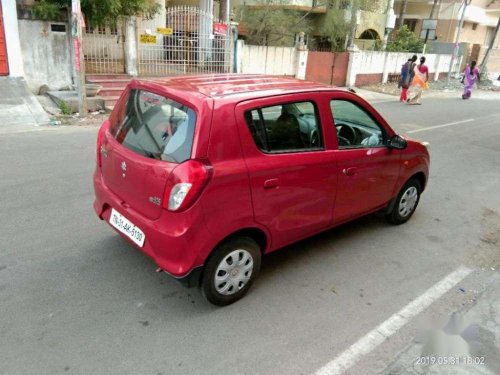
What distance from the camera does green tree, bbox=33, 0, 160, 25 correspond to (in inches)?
435

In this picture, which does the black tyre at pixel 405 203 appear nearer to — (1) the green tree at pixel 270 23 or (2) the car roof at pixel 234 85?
(2) the car roof at pixel 234 85

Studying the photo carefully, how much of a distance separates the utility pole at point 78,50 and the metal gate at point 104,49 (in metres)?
3.20

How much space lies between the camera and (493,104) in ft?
59.0

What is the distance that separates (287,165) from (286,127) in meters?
0.34

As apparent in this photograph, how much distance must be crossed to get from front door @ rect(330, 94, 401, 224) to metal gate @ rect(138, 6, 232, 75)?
35.9 feet

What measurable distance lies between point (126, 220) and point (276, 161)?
4.04 feet

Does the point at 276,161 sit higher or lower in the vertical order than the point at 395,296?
higher

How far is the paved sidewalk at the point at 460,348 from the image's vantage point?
9.14 ft

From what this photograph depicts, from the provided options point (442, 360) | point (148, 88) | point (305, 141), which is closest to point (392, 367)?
point (442, 360)

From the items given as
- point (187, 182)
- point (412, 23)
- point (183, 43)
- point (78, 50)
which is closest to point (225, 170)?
point (187, 182)

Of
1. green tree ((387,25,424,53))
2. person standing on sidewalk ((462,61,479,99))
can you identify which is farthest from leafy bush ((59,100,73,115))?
green tree ((387,25,424,53))

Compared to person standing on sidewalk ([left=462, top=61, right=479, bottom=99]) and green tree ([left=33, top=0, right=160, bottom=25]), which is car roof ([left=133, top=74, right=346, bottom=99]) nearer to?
green tree ([left=33, top=0, right=160, bottom=25])

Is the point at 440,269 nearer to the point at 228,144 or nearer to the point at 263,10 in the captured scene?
the point at 228,144

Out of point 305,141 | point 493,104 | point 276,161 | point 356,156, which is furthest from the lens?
point 493,104
